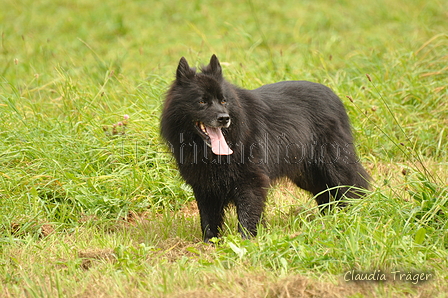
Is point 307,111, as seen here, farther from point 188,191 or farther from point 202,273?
point 202,273

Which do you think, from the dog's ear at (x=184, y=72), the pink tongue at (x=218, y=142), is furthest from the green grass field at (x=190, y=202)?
the dog's ear at (x=184, y=72)

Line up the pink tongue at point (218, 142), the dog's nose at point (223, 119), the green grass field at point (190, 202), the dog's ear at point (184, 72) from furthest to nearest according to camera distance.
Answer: the dog's ear at point (184, 72), the pink tongue at point (218, 142), the dog's nose at point (223, 119), the green grass field at point (190, 202)

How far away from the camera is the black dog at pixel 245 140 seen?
13.6ft

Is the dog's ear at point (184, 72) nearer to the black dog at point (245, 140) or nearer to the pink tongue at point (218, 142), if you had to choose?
the black dog at point (245, 140)

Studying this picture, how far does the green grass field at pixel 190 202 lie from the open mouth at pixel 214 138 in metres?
0.73

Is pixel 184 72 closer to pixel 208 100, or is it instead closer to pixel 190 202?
pixel 208 100

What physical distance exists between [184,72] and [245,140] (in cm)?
77

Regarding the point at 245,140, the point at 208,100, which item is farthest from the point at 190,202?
the point at 208,100

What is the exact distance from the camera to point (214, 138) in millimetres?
4113

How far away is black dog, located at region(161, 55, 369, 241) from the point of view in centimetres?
413

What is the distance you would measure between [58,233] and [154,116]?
181 cm

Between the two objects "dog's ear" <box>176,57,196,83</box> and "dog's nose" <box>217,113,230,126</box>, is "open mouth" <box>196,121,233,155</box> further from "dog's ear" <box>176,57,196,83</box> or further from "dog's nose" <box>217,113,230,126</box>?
"dog's ear" <box>176,57,196,83</box>

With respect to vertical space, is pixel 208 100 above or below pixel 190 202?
above

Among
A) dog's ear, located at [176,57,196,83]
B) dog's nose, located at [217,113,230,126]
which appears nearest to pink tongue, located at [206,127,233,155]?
dog's nose, located at [217,113,230,126]
